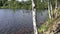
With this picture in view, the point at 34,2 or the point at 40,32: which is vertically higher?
the point at 34,2

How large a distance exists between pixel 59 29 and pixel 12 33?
40.6 feet

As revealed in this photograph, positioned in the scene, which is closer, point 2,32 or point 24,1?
point 2,32

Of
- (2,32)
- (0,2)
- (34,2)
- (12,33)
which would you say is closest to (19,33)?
(12,33)

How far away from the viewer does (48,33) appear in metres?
20.7

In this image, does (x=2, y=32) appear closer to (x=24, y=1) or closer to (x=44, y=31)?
(x=24, y=1)

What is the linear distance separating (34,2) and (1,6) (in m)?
111

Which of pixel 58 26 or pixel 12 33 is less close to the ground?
pixel 58 26

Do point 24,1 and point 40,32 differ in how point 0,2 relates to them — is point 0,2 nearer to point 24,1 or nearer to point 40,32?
point 24,1

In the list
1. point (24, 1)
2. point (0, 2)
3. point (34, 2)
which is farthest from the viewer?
point (0, 2)

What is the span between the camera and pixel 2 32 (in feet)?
104

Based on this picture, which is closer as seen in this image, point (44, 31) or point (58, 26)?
point (58, 26)

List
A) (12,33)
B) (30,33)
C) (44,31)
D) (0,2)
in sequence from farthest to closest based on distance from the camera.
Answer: (0,2), (12,33), (30,33), (44,31)

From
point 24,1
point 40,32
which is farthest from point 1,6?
point 40,32

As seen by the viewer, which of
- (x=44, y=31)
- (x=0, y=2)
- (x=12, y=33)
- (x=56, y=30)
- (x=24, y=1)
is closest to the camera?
(x=56, y=30)
